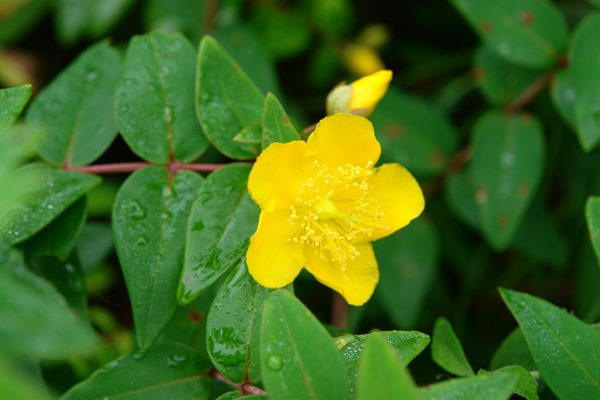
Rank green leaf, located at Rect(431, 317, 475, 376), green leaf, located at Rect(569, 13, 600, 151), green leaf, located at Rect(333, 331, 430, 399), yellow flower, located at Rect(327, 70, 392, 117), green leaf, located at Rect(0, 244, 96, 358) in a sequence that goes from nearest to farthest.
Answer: green leaf, located at Rect(0, 244, 96, 358)
green leaf, located at Rect(333, 331, 430, 399)
green leaf, located at Rect(431, 317, 475, 376)
yellow flower, located at Rect(327, 70, 392, 117)
green leaf, located at Rect(569, 13, 600, 151)

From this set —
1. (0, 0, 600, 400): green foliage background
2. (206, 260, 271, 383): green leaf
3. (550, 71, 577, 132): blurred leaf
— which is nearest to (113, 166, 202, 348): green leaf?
(0, 0, 600, 400): green foliage background

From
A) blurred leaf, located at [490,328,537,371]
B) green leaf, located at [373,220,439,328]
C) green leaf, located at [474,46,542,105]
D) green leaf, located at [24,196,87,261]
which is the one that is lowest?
green leaf, located at [373,220,439,328]

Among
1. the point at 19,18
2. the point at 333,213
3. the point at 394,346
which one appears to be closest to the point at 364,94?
the point at 333,213

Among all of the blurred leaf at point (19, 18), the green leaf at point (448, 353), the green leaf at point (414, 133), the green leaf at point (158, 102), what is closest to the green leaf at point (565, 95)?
the green leaf at point (414, 133)

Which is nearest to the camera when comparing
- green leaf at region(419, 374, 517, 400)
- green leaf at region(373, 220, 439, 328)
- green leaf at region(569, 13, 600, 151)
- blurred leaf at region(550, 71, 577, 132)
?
green leaf at region(419, 374, 517, 400)

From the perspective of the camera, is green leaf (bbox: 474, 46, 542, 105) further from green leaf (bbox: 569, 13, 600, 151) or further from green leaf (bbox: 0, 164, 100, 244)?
green leaf (bbox: 0, 164, 100, 244)

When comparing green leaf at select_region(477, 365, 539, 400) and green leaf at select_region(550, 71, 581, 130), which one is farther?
green leaf at select_region(550, 71, 581, 130)

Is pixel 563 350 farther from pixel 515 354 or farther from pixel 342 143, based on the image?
pixel 342 143

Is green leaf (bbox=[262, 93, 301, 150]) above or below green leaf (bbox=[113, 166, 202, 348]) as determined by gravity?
above

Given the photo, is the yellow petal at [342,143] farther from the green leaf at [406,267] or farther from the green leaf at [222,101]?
the green leaf at [406,267]
